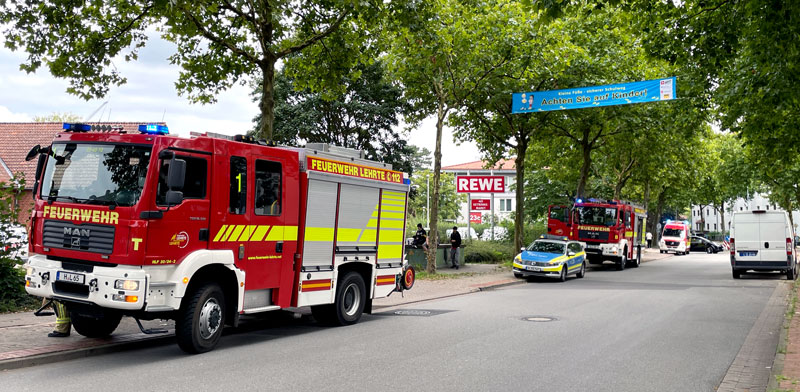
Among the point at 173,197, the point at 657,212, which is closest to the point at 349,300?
the point at 173,197

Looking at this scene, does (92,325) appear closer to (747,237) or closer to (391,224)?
(391,224)

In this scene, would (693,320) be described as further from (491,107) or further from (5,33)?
(491,107)

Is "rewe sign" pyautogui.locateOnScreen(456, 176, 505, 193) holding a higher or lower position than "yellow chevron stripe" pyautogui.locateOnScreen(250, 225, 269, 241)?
higher

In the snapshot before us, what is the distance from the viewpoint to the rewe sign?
28.2m

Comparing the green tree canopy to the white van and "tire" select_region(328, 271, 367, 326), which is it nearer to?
"tire" select_region(328, 271, 367, 326)

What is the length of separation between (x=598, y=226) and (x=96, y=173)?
26.4 m

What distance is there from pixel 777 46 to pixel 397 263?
8.08m

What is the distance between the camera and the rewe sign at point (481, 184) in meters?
28.2

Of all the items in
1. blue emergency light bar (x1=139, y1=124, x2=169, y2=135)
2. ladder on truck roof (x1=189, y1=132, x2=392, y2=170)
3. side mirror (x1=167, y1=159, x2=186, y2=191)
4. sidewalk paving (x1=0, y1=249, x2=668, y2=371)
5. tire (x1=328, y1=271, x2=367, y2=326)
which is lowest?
sidewalk paving (x1=0, y1=249, x2=668, y2=371)

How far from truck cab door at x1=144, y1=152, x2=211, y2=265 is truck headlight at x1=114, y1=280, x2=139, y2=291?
0.28 meters

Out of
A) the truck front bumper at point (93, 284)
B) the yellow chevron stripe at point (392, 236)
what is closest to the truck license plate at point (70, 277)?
the truck front bumper at point (93, 284)

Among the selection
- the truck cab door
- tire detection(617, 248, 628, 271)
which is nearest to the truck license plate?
the truck cab door

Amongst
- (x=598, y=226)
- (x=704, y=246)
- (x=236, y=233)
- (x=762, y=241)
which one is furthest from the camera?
(x=704, y=246)

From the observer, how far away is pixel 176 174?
809 cm
